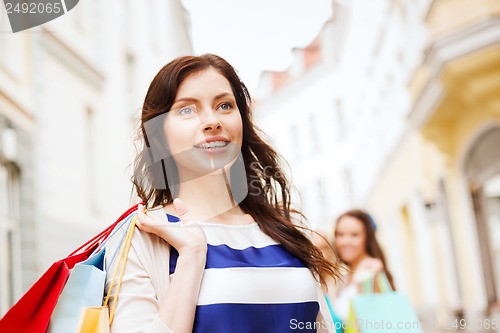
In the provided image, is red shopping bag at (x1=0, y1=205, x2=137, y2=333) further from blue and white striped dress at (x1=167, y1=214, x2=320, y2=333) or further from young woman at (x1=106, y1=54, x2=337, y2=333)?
blue and white striped dress at (x1=167, y1=214, x2=320, y2=333)

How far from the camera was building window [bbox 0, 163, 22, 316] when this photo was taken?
5.68m

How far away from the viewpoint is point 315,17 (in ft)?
6.39

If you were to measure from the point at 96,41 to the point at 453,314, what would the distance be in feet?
24.1

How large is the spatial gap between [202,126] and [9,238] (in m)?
4.99

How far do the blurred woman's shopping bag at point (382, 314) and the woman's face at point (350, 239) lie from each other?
90 centimetres

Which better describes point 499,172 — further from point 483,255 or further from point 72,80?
point 72,80

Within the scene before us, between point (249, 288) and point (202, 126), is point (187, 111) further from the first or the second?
point (249, 288)

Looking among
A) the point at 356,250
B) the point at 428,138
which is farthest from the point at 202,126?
the point at 428,138

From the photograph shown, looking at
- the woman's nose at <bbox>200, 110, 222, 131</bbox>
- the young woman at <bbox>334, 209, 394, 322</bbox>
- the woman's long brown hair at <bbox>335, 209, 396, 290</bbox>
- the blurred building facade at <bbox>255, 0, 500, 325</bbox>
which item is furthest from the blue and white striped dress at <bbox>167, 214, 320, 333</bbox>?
the woman's long brown hair at <bbox>335, 209, 396, 290</bbox>

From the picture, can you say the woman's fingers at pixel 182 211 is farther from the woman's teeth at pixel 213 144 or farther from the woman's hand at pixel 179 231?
the woman's teeth at pixel 213 144

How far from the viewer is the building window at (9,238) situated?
18.6 feet

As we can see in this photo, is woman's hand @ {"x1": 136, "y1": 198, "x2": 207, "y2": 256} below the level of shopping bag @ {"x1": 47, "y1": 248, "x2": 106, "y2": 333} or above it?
above

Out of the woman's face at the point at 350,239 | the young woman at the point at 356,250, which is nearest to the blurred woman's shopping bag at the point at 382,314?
the young woman at the point at 356,250

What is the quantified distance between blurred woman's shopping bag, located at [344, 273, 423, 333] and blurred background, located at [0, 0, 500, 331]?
2.43 feet
